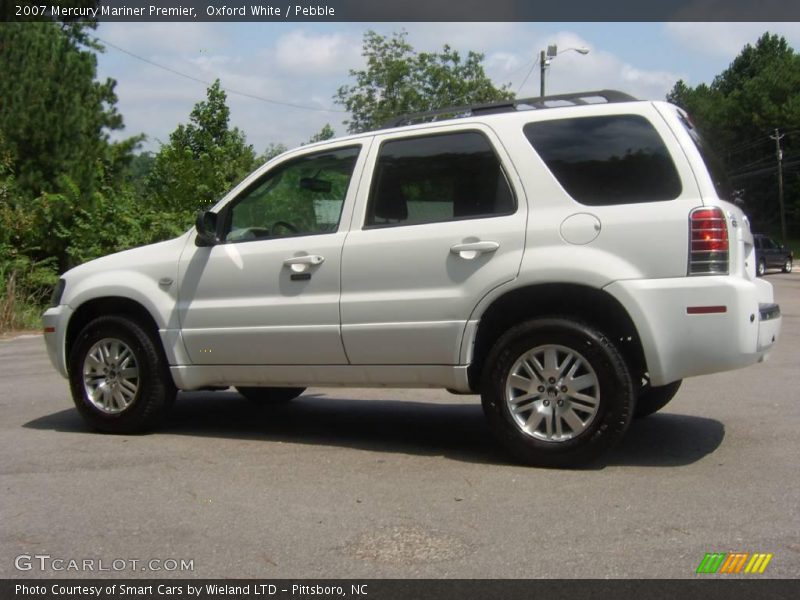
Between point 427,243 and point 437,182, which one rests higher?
point 437,182

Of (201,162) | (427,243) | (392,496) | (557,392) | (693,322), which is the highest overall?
(201,162)

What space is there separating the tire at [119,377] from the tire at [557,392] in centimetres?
241

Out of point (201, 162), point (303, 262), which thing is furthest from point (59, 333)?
point (201, 162)

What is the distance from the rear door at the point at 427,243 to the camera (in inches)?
215

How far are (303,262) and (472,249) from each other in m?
1.15

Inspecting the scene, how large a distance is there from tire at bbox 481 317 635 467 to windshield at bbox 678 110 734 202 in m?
1.13

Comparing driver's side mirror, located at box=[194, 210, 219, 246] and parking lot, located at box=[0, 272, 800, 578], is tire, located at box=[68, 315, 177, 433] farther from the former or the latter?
driver's side mirror, located at box=[194, 210, 219, 246]

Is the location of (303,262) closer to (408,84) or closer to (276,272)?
(276,272)

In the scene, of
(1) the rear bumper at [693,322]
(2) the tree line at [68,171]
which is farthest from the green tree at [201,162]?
(1) the rear bumper at [693,322]

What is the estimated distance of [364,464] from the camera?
18.7 feet

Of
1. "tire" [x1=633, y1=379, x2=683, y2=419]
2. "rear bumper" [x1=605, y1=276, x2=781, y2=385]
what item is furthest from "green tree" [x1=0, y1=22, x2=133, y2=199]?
"rear bumper" [x1=605, y1=276, x2=781, y2=385]

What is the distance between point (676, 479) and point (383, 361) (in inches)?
72.5

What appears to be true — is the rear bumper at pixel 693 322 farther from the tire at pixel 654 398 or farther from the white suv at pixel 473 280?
the tire at pixel 654 398

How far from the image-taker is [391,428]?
684 cm
